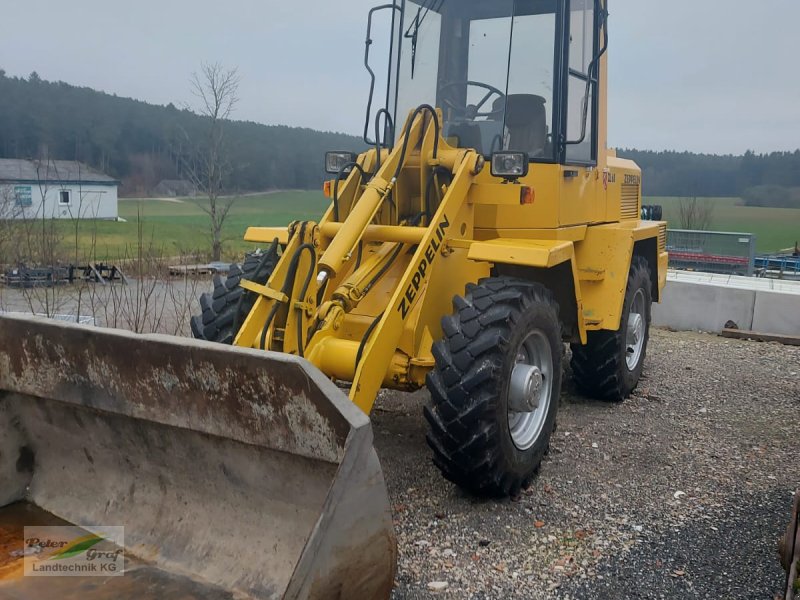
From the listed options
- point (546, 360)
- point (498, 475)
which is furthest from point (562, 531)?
point (546, 360)

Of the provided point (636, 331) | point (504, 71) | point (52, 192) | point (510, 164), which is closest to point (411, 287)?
point (510, 164)

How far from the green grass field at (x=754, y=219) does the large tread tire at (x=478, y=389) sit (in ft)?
69.2

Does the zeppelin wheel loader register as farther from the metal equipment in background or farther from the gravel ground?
the metal equipment in background

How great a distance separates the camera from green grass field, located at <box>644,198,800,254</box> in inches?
942

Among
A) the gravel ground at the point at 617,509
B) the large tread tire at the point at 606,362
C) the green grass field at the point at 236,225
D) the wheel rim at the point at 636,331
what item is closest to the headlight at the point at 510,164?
the gravel ground at the point at 617,509

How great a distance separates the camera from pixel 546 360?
4.40 meters

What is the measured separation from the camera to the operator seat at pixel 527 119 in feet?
15.9

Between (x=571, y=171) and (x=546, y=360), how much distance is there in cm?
143

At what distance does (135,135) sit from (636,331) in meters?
43.6

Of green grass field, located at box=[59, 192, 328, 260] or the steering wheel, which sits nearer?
the steering wheel

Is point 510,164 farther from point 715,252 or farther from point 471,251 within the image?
point 715,252

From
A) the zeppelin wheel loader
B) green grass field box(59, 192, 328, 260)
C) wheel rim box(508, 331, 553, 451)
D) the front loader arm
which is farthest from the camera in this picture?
green grass field box(59, 192, 328, 260)

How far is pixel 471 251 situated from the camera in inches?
159

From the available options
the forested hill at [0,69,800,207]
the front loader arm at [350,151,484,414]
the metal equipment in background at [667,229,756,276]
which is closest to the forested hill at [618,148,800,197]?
the metal equipment in background at [667,229,756,276]
